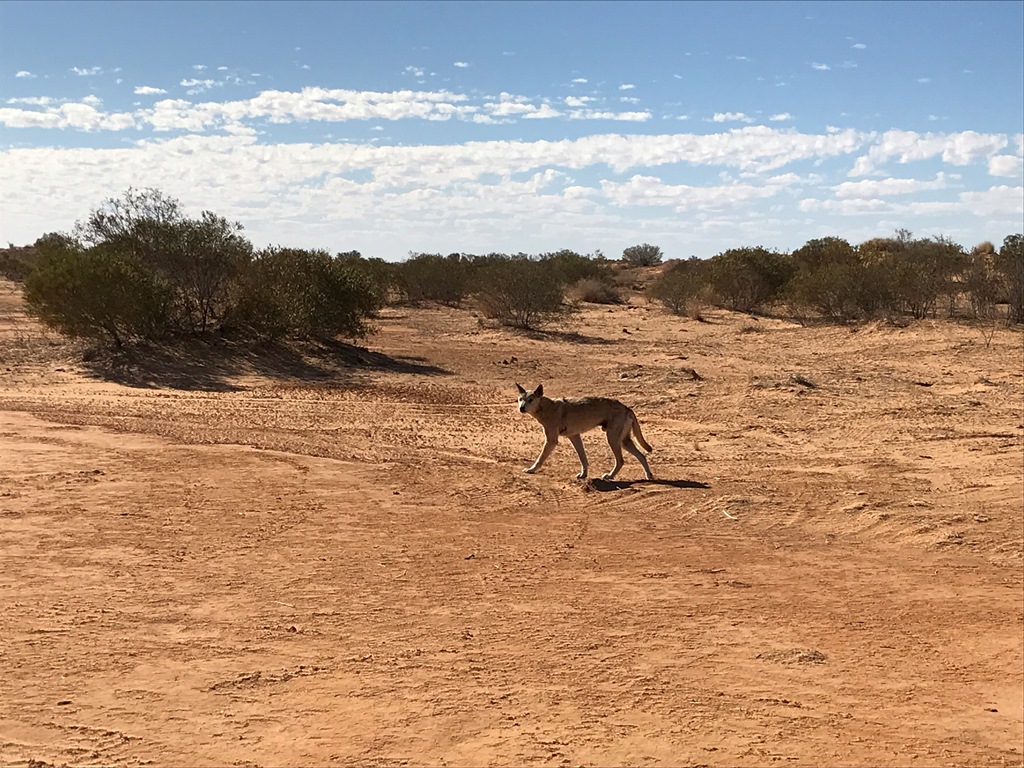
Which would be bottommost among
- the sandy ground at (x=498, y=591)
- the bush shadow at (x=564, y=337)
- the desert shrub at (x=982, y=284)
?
the sandy ground at (x=498, y=591)

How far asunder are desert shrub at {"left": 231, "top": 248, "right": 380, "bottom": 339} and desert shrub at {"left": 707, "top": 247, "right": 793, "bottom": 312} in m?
19.7

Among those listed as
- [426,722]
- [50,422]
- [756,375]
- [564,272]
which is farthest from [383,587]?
[564,272]

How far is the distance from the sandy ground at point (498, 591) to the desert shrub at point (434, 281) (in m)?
29.2

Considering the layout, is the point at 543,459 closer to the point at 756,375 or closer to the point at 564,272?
the point at 756,375

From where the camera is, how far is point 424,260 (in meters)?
45.9

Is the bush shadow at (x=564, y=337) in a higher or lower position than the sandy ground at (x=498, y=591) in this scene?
higher

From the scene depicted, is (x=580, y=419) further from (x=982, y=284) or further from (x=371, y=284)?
(x=982, y=284)

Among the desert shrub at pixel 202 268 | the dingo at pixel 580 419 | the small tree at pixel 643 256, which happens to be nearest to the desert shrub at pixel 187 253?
the desert shrub at pixel 202 268

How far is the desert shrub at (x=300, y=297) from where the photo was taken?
24.3m

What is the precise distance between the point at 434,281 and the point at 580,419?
34.3 meters

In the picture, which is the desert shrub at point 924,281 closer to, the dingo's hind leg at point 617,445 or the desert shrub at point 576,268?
the desert shrub at point 576,268

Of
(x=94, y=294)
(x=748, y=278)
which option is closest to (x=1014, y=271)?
(x=748, y=278)

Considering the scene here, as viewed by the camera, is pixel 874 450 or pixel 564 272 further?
pixel 564 272

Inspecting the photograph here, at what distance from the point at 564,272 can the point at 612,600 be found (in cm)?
4324
